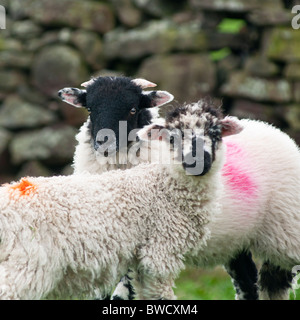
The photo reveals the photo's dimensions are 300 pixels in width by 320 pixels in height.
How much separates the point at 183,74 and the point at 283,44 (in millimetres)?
1484

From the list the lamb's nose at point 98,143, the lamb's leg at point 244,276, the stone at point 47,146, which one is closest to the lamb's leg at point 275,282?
the lamb's leg at point 244,276

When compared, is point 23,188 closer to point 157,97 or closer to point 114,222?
point 114,222

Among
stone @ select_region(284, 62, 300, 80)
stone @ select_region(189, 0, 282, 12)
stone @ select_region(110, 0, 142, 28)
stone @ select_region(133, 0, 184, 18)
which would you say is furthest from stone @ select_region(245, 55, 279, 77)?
stone @ select_region(110, 0, 142, 28)

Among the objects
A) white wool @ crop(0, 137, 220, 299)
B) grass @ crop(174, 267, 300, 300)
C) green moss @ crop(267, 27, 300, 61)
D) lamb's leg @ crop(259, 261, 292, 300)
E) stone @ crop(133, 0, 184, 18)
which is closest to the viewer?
white wool @ crop(0, 137, 220, 299)

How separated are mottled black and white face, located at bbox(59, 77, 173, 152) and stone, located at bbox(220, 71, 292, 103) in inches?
162

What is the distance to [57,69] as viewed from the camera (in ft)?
31.6

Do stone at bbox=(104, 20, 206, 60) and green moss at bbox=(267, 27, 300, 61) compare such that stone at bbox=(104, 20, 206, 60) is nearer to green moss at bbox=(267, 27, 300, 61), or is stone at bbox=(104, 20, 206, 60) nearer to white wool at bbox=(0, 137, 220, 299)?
green moss at bbox=(267, 27, 300, 61)

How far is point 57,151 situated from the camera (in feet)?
31.7

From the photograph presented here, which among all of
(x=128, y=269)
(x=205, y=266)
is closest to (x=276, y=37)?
(x=205, y=266)

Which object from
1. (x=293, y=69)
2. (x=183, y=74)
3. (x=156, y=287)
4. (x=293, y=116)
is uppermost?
(x=183, y=74)

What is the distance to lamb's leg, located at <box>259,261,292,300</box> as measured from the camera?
4883 millimetres

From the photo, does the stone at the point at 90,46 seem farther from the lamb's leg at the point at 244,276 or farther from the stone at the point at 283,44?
the lamb's leg at the point at 244,276

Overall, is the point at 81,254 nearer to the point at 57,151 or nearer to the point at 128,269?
the point at 128,269

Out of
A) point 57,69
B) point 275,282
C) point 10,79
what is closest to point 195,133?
point 275,282
